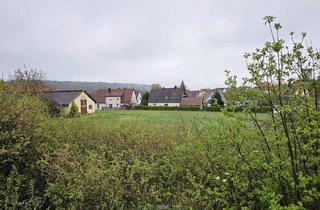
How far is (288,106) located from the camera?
2.92 metres

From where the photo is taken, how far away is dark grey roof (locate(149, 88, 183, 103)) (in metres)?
61.3

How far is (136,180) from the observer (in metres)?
5.32

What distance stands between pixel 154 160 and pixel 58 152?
1.91m

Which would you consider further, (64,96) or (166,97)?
(166,97)

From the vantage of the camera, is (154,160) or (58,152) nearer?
(58,152)

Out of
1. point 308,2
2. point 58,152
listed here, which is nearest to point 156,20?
point 308,2

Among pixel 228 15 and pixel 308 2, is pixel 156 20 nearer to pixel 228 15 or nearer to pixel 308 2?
pixel 228 15

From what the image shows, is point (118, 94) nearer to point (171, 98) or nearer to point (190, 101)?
point (171, 98)

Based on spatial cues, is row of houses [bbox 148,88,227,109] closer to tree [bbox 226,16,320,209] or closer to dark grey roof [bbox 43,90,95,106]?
dark grey roof [bbox 43,90,95,106]

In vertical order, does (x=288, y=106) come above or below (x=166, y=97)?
below

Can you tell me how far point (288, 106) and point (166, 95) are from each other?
59.4m

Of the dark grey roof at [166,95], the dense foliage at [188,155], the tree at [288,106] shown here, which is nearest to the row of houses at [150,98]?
the dark grey roof at [166,95]

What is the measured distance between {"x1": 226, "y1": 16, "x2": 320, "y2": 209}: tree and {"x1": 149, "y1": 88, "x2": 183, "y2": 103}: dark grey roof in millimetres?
57421

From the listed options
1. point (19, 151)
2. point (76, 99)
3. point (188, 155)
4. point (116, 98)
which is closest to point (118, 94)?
point (116, 98)
